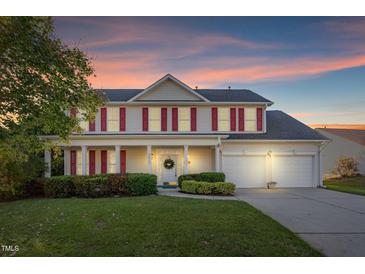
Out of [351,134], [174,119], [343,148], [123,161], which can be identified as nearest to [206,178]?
[174,119]

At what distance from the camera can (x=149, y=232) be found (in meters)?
5.73

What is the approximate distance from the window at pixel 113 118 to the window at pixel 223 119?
640 cm

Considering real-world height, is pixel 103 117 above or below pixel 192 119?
above

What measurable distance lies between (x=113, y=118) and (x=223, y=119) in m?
6.88

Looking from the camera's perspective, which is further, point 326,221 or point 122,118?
point 122,118

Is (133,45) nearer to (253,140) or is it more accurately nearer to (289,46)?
(289,46)

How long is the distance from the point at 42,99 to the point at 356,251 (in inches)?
295

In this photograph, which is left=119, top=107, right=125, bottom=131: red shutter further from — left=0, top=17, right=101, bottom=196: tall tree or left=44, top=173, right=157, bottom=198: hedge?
left=0, top=17, right=101, bottom=196: tall tree

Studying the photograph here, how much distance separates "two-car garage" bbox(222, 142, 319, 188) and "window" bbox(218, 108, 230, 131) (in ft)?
5.01

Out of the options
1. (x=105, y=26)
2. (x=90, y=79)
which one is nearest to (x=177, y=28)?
(x=105, y=26)

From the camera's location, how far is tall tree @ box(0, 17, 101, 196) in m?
5.36

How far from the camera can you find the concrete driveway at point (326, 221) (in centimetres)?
518

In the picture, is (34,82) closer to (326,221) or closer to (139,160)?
(326,221)
